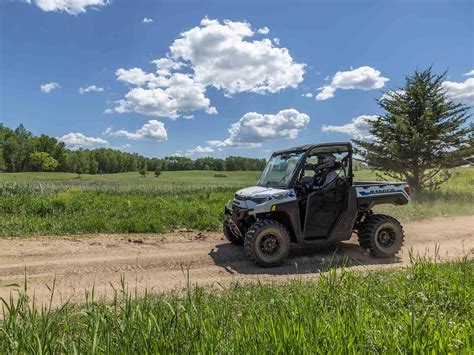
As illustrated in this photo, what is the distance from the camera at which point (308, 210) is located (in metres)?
7.60

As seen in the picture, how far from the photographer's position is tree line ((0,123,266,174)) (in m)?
90.8

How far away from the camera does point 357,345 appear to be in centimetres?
264

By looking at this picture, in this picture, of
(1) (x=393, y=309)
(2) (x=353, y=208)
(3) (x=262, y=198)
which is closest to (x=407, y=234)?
(2) (x=353, y=208)

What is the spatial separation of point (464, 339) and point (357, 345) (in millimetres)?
936

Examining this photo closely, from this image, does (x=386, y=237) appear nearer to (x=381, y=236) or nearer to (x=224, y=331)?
(x=381, y=236)

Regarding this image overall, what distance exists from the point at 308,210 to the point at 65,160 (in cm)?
11114

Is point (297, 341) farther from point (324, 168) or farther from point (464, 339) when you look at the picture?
point (324, 168)

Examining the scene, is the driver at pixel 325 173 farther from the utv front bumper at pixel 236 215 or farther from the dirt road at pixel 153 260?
the utv front bumper at pixel 236 215

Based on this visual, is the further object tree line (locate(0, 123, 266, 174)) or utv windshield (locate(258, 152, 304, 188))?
tree line (locate(0, 123, 266, 174))

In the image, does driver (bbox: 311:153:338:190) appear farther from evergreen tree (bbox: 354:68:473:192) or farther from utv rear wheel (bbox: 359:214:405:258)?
evergreen tree (bbox: 354:68:473:192)

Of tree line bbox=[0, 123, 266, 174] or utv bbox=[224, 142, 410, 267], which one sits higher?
tree line bbox=[0, 123, 266, 174]

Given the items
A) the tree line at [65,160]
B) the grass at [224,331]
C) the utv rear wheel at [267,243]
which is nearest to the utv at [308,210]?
the utv rear wheel at [267,243]

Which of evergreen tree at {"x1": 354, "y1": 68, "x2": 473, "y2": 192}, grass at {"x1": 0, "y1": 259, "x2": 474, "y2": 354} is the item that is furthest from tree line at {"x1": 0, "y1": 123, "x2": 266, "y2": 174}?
grass at {"x1": 0, "y1": 259, "x2": 474, "y2": 354}

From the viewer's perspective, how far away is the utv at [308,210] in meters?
7.28
